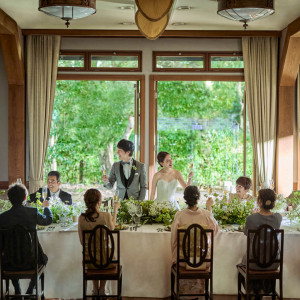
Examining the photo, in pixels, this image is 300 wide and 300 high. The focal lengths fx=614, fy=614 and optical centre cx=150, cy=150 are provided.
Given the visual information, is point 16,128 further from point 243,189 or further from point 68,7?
point 243,189

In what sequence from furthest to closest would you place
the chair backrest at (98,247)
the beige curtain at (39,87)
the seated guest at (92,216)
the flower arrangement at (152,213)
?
the beige curtain at (39,87) < the flower arrangement at (152,213) < the seated guest at (92,216) < the chair backrest at (98,247)

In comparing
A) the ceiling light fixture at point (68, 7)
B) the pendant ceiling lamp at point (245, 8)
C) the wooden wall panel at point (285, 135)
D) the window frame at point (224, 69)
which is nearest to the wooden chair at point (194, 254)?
the pendant ceiling lamp at point (245, 8)

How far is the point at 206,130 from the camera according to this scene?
34.3 feet

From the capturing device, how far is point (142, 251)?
6.27 metres

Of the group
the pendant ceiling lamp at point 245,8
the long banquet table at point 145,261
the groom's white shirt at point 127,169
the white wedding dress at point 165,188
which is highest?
the pendant ceiling lamp at point 245,8

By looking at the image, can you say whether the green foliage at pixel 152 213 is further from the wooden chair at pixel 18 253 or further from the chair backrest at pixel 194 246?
the wooden chair at pixel 18 253

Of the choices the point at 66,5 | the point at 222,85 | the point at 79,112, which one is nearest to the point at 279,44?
the point at 222,85

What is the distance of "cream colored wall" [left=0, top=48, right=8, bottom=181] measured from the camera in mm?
10078

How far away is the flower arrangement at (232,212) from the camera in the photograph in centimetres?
662

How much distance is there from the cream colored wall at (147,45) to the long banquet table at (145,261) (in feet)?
13.1

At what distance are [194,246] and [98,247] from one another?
0.87m

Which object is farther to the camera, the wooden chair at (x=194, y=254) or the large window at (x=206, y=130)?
the large window at (x=206, y=130)

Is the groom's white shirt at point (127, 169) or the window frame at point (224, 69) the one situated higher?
the window frame at point (224, 69)

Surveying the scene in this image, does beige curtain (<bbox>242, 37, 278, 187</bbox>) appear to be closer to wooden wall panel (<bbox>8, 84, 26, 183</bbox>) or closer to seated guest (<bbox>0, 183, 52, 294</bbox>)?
wooden wall panel (<bbox>8, 84, 26, 183</bbox>)
